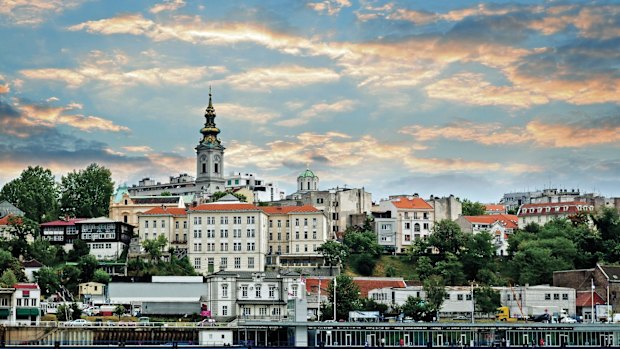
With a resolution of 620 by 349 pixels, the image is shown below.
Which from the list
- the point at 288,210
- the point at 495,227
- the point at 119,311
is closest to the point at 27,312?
the point at 119,311

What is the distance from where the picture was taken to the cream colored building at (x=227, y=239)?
10819cm

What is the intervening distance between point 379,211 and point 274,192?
5878 cm

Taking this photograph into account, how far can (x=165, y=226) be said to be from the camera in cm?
11519

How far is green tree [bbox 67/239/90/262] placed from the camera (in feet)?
351

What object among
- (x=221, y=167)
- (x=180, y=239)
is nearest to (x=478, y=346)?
(x=180, y=239)

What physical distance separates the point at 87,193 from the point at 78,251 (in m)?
27.0

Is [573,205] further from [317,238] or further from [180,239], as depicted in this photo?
[180,239]

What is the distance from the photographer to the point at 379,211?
125938mm

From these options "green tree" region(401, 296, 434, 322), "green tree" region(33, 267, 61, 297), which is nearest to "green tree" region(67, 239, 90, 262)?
"green tree" region(33, 267, 61, 297)

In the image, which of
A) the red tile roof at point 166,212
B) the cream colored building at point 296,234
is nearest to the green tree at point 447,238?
the cream colored building at point 296,234

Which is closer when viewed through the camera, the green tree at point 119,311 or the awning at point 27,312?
the awning at point 27,312

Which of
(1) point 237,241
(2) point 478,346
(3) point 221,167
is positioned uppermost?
(3) point 221,167

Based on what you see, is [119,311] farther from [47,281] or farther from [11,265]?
[11,265]

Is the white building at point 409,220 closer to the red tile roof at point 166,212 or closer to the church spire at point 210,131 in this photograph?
the red tile roof at point 166,212
